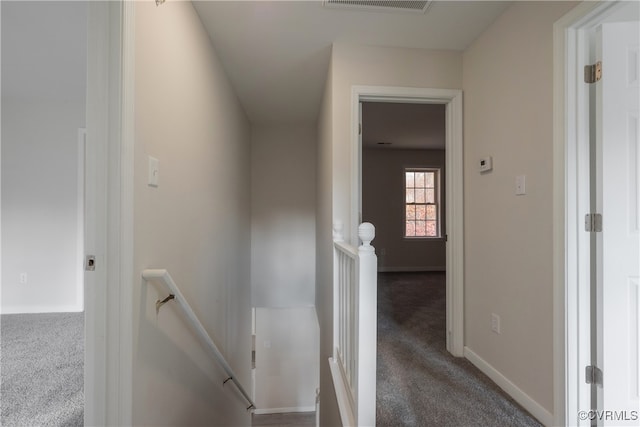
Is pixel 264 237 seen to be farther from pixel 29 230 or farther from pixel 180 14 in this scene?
pixel 180 14

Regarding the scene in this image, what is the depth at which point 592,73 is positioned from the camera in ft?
4.45

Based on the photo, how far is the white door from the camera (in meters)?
1.30

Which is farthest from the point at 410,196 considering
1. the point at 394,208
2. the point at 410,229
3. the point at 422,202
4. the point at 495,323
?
the point at 495,323

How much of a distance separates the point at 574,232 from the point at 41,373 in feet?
9.95

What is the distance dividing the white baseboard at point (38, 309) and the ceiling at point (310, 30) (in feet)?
9.65

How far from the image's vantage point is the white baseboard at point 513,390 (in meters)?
1.48

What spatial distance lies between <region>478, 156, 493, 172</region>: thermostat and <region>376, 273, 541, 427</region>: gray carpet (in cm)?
135

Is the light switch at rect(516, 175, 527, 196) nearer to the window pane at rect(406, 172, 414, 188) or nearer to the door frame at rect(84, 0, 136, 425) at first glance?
the door frame at rect(84, 0, 136, 425)

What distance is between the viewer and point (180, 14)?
1.59 metres

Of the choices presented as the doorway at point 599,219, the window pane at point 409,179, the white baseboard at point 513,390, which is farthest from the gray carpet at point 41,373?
the window pane at point 409,179

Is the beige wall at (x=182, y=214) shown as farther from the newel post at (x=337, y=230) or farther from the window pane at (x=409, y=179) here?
the window pane at (x=409, y=179)

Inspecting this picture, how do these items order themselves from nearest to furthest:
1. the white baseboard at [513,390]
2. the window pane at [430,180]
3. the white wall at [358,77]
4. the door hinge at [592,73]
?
the door hinge at [592,73] < the white baseboard at [513,390] < the white wall at [358,77] < the window pane at [430,180]

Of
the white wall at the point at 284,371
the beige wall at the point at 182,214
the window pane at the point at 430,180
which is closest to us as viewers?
the beige wall at the point at 182,214

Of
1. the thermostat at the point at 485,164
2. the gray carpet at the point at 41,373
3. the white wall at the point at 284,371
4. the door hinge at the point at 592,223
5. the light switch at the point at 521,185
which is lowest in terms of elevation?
the white wall at the point at 284,371
